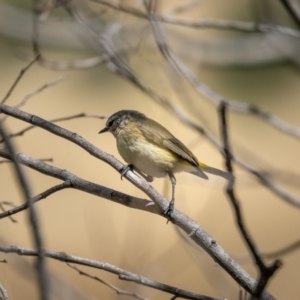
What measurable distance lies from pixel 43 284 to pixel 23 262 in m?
1.07

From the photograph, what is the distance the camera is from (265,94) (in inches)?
424

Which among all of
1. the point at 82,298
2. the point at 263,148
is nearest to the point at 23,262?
the point at 82,298

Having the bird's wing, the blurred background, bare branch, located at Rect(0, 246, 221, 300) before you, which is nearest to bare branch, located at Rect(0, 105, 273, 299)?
bare branch, located at Rect(0, 246, 221, 300)

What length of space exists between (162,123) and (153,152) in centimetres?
493

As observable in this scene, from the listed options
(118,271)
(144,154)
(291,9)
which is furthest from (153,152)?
(118,271)

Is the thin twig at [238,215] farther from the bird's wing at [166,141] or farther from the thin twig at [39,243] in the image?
the bird's wing at [166,141]

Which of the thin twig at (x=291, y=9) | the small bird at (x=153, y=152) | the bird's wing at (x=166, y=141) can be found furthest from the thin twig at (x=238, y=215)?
the bird's wing at (x=166, y=141)

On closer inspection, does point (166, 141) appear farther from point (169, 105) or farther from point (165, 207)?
point (165, 207)

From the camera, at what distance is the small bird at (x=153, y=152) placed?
3568mm

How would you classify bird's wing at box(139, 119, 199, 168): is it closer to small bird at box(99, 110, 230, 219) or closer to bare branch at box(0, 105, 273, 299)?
small bird at box(99, 110, 230, 219)

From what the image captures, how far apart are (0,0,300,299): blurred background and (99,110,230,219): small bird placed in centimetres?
12

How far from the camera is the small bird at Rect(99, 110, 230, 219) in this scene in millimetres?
3568

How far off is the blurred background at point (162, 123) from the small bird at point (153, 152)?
0.12 m

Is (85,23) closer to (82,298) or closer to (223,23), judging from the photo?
(223,23)
